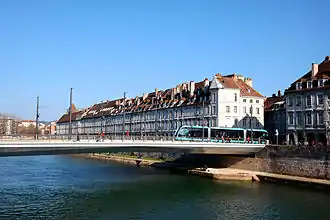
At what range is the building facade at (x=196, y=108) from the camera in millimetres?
77875

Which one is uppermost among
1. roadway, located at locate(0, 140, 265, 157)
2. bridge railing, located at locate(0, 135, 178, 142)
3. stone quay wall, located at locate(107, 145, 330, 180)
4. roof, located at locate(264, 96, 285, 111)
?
roof, located at locate(264, 96, 285, 111)

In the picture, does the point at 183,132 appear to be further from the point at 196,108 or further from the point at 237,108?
the point at 196,108

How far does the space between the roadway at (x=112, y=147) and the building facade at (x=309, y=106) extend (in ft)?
27.4

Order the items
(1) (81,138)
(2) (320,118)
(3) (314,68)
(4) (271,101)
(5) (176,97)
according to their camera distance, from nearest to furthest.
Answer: (1) (81,138)
(2) (320,118)
(3) (314,68)
(4) (271,101)
(5) (176,97)

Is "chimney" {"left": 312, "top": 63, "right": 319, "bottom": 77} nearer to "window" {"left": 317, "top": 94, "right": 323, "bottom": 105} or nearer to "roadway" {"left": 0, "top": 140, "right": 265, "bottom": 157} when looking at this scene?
"window" {"left": 317, "top": 94, "right": 323, "bottom": 105}

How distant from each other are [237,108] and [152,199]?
41825mm

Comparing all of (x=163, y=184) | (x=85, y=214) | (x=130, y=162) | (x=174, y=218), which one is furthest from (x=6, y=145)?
(x=130, y=162)

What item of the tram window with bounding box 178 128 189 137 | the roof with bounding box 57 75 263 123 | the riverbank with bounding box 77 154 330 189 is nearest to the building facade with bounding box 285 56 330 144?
the riverbank with bounding box 77 154 330 189

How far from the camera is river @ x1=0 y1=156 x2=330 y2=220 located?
3381 cm

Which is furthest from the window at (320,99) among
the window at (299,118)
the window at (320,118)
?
the window at (299,118)

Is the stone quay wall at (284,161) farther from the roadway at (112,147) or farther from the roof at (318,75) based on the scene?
the roof at (318,75)

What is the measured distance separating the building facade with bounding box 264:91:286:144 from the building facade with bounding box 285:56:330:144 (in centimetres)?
1280

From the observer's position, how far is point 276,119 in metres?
83.8

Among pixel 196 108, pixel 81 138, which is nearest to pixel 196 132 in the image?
pixel 196 108
